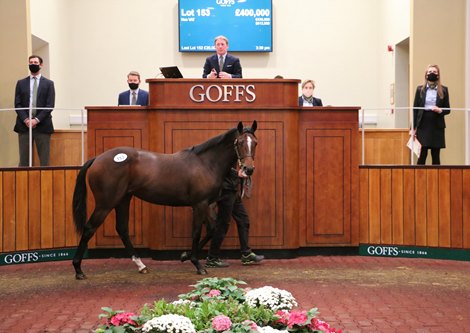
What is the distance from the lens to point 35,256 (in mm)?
11367

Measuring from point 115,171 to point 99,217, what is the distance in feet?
1.78

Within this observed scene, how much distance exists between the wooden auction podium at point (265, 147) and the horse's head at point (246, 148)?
1.07 metres

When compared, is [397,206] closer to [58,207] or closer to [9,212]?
[58,207]

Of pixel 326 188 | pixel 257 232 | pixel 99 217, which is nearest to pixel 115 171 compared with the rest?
pixel 99 217

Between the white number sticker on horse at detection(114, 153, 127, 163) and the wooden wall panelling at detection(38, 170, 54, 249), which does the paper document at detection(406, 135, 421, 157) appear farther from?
the wooden wall panelling at detection(38, 170, 54, 249)

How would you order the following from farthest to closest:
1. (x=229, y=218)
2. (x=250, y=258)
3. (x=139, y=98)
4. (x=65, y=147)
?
1. (x=139, y=98)
2. (x=65, y=147)
3. (x=250, y=258)
4. (x=229, y=218)

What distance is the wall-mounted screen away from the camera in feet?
58.8

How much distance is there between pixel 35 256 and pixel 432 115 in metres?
5.47

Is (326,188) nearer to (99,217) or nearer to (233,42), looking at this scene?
(99,217)

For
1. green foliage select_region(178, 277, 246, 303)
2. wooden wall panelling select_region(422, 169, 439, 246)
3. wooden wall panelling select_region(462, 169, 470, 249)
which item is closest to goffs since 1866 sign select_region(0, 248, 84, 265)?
wooden wall panelling select_region(422, 169, 439, 246)

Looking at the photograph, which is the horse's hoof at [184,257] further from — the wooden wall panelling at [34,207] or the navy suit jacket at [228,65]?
the navy suit jacket at [228,65]

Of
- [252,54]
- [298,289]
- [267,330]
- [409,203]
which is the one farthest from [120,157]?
[252,54]

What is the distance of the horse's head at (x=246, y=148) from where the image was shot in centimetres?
1002

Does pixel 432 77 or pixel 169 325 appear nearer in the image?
pixel 169 325
